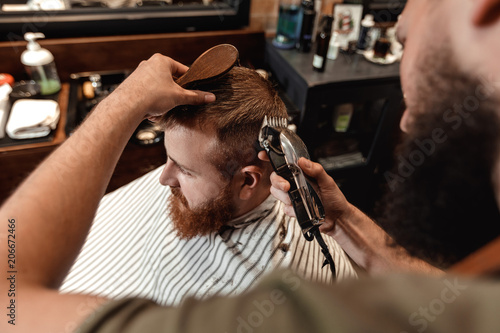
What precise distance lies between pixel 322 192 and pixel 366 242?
0.32 metres

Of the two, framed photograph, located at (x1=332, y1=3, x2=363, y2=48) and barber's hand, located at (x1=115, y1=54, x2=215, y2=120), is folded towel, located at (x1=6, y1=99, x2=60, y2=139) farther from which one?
framed photograph, located at (x1=332, y1=3, x2=363, y2=48)

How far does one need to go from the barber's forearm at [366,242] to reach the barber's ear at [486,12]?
34.2 inches

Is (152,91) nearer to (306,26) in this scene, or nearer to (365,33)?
(306,26)

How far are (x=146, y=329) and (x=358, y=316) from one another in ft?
0.98

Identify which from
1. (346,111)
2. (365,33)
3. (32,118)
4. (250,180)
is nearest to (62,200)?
(250,180)

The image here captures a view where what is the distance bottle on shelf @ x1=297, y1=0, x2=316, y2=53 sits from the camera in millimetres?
2309

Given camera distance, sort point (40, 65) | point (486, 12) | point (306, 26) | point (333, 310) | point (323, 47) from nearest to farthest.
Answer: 1. point (333, 310)
2. point (486, 12)
3. point (40, 65)
4. point (323, 47)
5. point (306, 26)

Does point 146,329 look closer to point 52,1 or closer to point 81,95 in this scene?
point 81,95

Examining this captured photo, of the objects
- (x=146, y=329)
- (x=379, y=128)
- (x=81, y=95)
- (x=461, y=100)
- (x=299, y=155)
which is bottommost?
(x=379, y=128)

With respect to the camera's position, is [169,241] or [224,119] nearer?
[224,119]

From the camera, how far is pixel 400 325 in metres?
0.38

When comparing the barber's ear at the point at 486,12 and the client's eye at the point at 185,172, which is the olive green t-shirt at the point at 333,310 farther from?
the client's eye at the point at 185,172

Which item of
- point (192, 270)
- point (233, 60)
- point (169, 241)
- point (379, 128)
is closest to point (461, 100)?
point (233, 60)

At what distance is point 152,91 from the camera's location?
926mm
